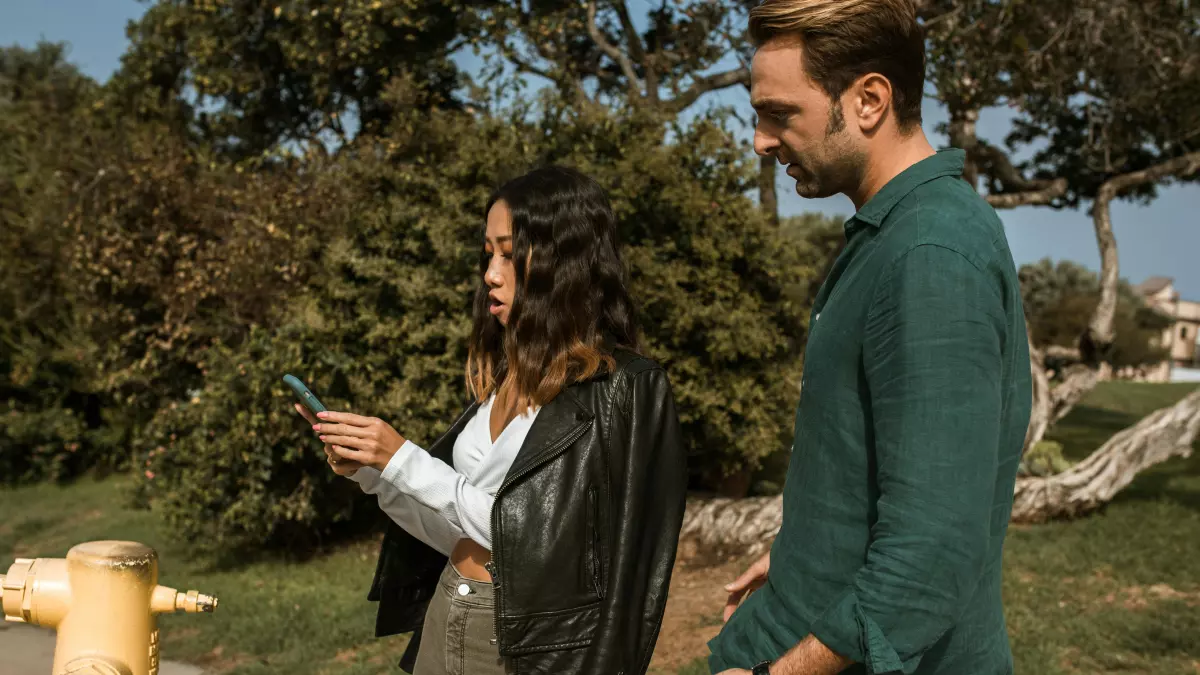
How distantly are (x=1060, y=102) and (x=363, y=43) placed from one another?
7.14 meters

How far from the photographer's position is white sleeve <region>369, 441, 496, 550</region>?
7.29ft

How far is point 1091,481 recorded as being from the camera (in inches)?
303

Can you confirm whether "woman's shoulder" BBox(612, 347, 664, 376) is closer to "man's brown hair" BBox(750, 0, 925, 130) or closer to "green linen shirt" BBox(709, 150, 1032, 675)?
"green linen shirt" BBox(709, 150, 1032, 675)

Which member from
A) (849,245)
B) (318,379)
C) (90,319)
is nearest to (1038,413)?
(318,379)

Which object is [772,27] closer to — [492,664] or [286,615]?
[492,664]

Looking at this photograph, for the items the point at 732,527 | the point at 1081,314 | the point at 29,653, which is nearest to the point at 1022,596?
the point at 732,527

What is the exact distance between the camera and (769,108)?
1471 mm

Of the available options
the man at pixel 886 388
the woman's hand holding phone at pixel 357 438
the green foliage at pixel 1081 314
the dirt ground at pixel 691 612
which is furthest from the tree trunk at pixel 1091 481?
the green foliage at pixel 1081 314

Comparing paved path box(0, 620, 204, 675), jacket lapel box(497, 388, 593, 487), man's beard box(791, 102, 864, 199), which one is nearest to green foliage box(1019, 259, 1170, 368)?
paved path box(0, 620, 204, 675)

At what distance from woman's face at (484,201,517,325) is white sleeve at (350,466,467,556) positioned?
517 mm

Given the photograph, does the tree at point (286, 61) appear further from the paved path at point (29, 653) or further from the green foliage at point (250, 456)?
the paved path at point (29, 653)

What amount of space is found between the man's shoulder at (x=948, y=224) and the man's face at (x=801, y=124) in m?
0.13

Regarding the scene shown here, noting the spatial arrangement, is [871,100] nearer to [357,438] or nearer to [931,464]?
[931,464]

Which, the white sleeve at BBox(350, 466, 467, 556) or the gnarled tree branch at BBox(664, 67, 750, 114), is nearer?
the white sleeve at BBox(350, 466, 467, 556)
